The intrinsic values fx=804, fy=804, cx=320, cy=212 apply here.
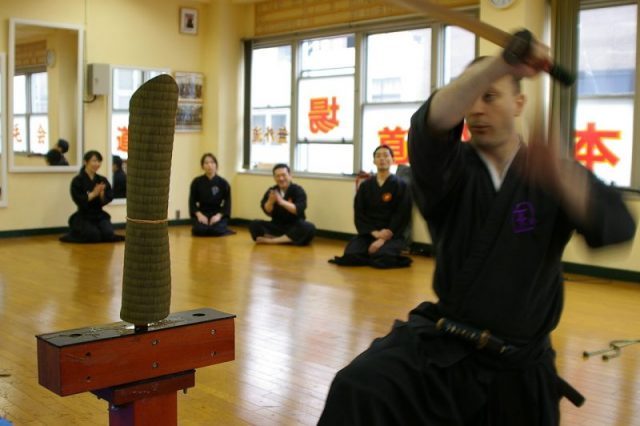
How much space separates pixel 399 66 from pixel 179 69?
114 inches

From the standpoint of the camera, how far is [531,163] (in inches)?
64.0

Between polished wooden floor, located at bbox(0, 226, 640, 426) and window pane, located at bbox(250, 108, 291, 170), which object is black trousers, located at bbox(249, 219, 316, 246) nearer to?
polished wooden floor, located at bbox(0, 226, 640, 426)

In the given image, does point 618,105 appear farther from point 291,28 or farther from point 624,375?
point 291,28

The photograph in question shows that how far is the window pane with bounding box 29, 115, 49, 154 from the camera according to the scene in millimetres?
Result: 8438

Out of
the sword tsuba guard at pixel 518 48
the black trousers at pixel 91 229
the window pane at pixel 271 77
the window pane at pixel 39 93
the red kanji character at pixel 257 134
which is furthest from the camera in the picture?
the red kanji character at pixel 257 134

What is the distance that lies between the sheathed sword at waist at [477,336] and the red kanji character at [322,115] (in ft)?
22.7

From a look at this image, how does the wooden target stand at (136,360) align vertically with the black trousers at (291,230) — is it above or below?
above

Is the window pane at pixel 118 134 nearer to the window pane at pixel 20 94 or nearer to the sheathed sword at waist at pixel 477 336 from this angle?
the window pane at pixel 20 94

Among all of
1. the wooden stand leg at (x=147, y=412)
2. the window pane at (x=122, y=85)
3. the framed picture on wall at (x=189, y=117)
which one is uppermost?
the window pane at (x=122, y=85)

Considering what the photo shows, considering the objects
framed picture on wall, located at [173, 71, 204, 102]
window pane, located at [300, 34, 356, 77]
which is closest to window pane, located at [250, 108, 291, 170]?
window pane, located at [300, 34, 356, 77]

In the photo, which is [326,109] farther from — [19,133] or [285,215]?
[19,133]

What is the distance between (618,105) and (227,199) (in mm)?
4297

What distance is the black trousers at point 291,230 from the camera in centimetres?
811

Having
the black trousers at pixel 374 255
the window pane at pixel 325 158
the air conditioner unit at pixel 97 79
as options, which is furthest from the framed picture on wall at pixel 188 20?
the black trousers at pixel 374 255
